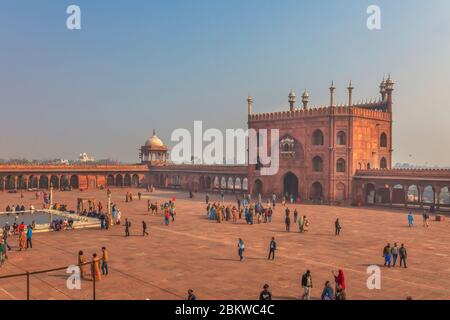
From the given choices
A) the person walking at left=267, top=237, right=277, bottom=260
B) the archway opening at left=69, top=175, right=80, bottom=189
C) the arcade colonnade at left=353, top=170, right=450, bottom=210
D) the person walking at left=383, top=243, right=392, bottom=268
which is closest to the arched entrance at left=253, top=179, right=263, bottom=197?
the arcade colonnade at left=353, top=170, right=450, bottom=210

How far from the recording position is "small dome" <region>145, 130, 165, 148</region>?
73088mm

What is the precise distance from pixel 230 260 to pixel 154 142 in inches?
2272

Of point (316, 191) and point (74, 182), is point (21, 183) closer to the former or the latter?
point (74, 182)

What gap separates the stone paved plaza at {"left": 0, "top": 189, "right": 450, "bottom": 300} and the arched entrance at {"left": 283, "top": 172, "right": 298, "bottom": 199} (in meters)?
16.6

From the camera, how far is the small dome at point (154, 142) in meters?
73.1

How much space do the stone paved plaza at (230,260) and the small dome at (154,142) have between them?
44003 mm

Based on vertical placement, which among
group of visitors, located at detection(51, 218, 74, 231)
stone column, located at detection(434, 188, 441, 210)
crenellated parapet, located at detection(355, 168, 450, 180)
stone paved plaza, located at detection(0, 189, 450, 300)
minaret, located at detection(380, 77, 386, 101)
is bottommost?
stone paved plaza, located at detection(0, 189, 450, 300)

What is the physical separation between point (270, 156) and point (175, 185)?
820 inches

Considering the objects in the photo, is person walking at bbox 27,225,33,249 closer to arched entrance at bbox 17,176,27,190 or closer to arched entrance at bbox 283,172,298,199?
arched entrance at bbox 283,172,298,199

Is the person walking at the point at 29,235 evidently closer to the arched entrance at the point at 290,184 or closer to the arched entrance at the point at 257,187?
the arched entrance at the point at 290,184

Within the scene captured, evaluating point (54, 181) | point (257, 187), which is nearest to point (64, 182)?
point (54, 181)
